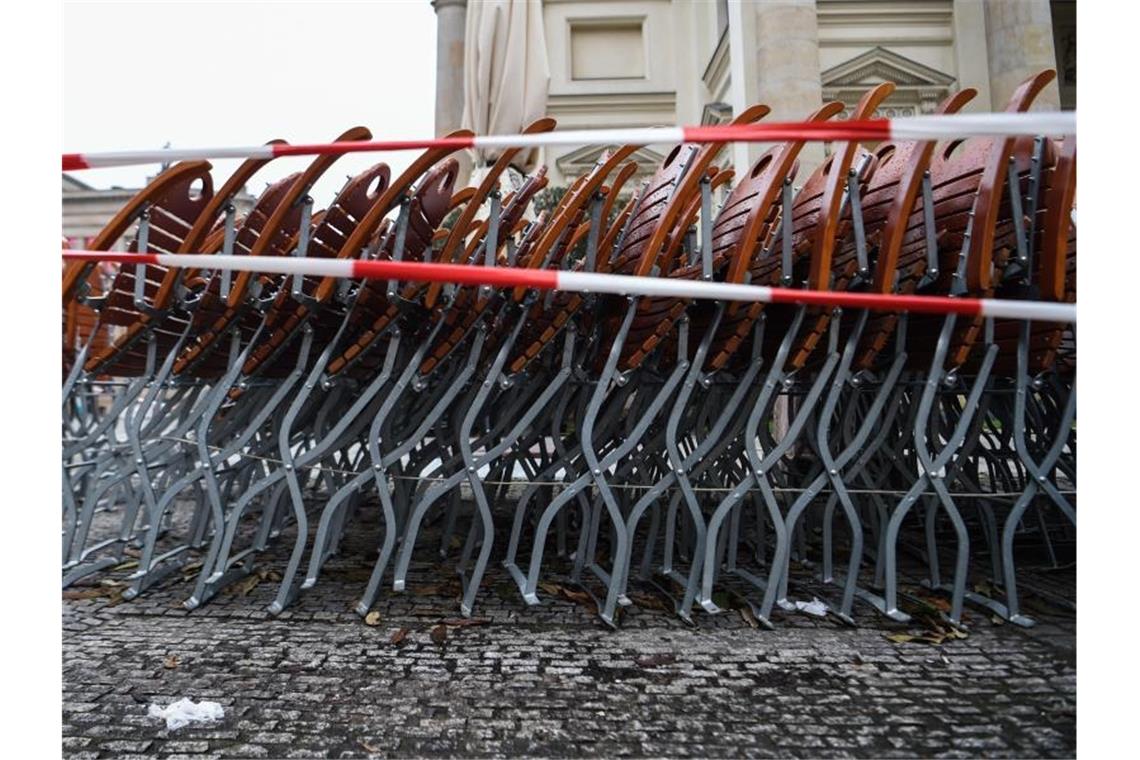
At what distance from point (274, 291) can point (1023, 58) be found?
110 inches

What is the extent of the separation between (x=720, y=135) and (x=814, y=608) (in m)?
1.57

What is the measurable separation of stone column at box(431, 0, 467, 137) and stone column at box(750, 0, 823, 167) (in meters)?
2.70

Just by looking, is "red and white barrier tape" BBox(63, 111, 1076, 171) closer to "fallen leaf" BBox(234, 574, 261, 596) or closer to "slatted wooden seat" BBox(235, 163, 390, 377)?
"slatted wooden seat" BBox(235, 163, 390, 377)

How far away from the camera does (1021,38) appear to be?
2652mm

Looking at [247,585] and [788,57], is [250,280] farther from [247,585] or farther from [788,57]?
[788,57]

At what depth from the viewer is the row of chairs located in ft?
6.93

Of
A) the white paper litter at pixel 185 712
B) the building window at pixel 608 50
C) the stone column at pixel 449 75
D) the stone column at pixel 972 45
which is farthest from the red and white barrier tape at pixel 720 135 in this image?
the building window at pixel 608 50

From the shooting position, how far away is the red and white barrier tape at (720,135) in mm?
1267

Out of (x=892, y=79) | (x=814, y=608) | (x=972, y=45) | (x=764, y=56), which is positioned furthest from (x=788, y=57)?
(x=814, y=608)

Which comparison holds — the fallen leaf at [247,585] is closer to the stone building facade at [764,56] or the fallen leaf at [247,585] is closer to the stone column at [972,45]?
the stone building facade at [764,56]

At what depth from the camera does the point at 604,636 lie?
2.13 m

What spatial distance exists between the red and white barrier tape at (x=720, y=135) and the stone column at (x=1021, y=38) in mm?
624

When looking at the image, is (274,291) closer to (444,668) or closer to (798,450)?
(444,668)
